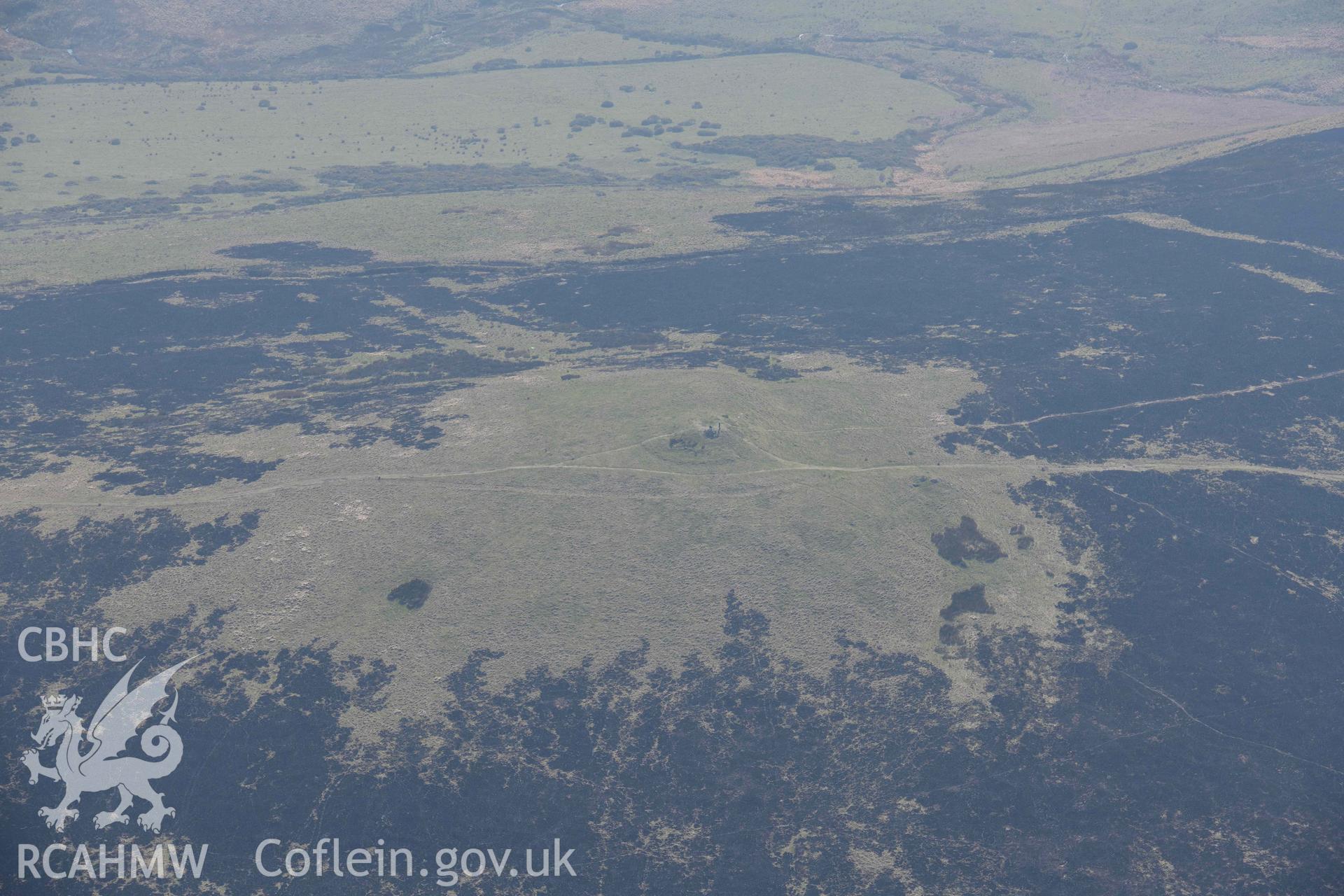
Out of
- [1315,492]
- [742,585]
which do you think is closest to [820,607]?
[742,585]

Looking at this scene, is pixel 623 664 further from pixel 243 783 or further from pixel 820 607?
pixel 243 783

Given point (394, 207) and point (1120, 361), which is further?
point (394, 207)

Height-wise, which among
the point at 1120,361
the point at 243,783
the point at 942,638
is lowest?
the point at 243,783

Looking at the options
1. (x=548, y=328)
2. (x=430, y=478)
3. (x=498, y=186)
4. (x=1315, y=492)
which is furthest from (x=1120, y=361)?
(x=498, y=186)

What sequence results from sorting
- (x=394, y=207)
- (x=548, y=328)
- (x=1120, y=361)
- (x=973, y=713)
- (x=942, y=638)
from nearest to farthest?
(x=973, y=713) → (x=942, y=638) → (x=1120, y=361) → (x=548, y=328) → (x=394, y=207)

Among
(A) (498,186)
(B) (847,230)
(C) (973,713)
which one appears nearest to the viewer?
(C) (973,713)

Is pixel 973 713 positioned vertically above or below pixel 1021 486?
below

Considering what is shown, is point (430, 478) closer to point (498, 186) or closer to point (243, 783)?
point (243, 783)
